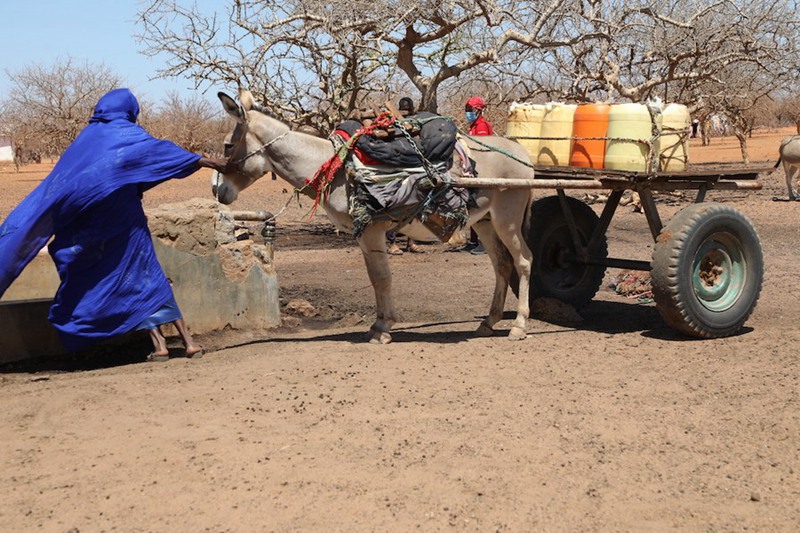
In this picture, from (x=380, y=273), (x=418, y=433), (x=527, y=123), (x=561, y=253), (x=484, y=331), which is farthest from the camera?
(x=561, y=253)

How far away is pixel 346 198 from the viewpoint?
22.7 feet

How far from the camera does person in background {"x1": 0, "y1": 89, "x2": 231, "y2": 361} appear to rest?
624 cm

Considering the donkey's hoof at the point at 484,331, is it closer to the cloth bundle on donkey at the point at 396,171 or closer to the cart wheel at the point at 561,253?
the cart wheel at the point at 561,253

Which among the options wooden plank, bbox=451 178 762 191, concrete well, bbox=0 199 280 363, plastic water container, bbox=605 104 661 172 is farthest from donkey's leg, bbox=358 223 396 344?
plastic water container, bbox=605 104 661 172

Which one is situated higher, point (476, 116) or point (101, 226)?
point (476, 116)

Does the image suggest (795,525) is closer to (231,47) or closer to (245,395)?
(245,395)

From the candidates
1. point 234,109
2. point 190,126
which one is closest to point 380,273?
point 234,109

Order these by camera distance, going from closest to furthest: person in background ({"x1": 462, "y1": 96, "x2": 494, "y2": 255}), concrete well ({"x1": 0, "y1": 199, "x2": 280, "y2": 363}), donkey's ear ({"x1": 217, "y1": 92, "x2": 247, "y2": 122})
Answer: donkey's ear ({"x1": 217, "y1": 92, "x2": 247, "y2": 122}), concrete well ({"x1": 0, "y1": 199, "x2": 280, "y2": 363}), person in background ({"x1": 462, "y1": 96, "x2": 494, "y2": 255})

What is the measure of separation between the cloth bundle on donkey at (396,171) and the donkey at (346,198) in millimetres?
143

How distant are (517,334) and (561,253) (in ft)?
4.68

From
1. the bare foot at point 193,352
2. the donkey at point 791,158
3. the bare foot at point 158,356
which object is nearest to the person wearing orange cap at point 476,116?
the bare foot at point 193,352

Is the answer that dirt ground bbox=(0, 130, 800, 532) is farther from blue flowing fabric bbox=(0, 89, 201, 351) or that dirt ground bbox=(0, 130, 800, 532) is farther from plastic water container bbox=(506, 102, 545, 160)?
plastic water container bbox=(506, 102, 545, 160)

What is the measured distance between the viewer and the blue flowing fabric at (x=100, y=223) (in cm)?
625

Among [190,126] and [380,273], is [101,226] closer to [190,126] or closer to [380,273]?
[380,273]
